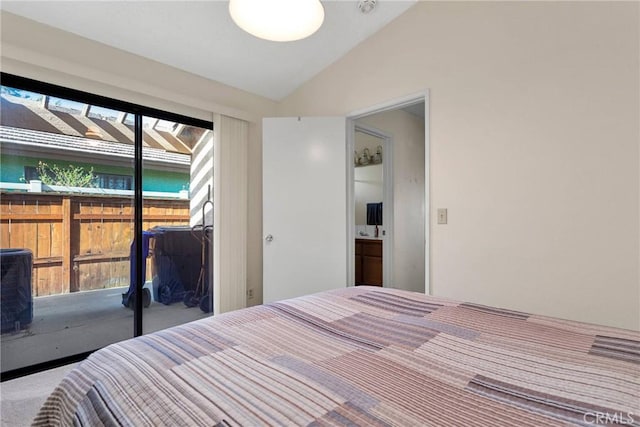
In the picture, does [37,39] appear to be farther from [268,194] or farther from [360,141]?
[360,141]

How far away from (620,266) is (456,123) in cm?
124

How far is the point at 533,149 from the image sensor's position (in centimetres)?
190

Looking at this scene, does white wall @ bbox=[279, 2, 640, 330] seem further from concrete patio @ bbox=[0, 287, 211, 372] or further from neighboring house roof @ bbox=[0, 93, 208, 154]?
concrete patio @ bbox=[0, 287, 211, 372]

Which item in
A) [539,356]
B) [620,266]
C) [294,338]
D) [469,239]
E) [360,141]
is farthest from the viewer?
[360,141]

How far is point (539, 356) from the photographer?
85 centimetres

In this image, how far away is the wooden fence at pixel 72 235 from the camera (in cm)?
218

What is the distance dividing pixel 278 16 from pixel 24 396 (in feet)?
8.52

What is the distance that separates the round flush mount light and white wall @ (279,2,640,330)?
1.09 meters

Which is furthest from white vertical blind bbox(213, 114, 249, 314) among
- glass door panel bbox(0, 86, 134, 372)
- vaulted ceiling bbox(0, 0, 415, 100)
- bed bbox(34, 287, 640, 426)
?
bed bbox(34, 287, 640, 426)

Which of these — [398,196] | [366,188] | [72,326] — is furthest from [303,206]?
[72,326]

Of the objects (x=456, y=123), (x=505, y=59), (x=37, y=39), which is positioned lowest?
(x=456, y=123)

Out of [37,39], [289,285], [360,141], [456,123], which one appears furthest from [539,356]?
[360,141]

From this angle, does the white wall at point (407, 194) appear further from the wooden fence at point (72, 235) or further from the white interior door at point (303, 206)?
the wooden fence at point (72, 235)

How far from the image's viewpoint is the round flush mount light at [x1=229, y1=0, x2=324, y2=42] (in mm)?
1622
